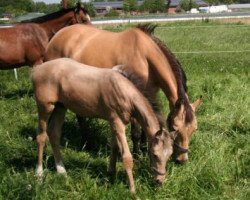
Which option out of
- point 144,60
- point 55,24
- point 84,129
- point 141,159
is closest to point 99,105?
point 141,159

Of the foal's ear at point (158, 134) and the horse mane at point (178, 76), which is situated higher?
the horse mane at point (178, 76)

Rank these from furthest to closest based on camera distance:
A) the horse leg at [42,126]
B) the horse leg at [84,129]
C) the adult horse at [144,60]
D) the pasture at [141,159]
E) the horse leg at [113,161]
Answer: the horse leg at [84,129], the horse leg at [42,126], the adult horse at [144,60], the horse leg at [113,161], the pasture at [141,159]

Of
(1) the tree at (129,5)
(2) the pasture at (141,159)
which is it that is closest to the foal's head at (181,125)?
(2) the pasture at (141,159)

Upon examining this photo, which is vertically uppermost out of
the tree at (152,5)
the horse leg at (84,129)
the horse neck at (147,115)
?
the horse neck at (147,115)

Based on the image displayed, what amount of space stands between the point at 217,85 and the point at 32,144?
13.5 ft

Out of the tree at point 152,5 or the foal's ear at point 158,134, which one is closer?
the foal's ear at point 158,134

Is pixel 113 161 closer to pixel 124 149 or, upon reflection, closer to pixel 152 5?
pixel 124 149

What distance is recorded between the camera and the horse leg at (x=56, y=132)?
197 inches

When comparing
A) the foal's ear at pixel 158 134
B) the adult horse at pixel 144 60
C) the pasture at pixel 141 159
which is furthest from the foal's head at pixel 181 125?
the foal's ear at pixel 158 134

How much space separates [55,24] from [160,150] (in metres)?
6.12

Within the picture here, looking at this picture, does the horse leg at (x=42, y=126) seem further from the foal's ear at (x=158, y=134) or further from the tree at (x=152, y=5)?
the tree at (x=152, y=5)

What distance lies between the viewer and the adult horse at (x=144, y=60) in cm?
475

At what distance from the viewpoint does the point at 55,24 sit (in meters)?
9.48

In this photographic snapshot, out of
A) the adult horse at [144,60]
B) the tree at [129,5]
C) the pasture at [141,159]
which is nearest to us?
the pasture at [141,159]
